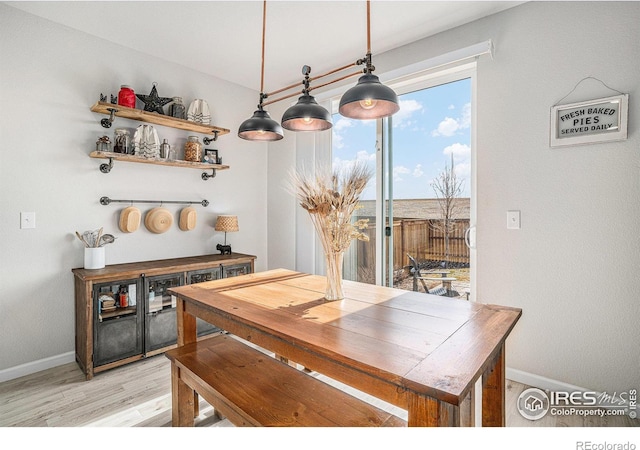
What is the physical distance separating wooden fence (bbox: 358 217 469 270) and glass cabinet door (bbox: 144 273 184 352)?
5.98ft

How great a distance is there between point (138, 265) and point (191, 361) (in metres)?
1.48

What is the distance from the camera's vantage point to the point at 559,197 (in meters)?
2.15

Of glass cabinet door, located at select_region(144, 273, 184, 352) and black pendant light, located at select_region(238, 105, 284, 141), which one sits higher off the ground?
black pendant light, located at select_region(238, 105, 284, 141)

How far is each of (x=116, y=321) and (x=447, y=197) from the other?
A: 276cm

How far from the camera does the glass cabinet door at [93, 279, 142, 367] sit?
2398 millimetres

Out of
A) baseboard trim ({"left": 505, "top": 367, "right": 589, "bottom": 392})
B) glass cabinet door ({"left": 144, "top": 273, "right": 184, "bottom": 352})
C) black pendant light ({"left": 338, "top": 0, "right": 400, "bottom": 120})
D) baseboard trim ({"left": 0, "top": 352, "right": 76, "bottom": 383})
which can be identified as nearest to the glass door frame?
baseboard trim ({"left": 505, "top": 367, "right": 589, "bottom": 392})

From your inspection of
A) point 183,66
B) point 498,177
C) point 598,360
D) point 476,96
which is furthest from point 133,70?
point 598,360

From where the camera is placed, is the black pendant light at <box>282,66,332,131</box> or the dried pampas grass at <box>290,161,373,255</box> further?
the black pendant light at <box>282,66,332,131</box>

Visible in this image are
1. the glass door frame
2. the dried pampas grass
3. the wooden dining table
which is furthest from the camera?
the glass door frame

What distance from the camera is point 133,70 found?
292 cm

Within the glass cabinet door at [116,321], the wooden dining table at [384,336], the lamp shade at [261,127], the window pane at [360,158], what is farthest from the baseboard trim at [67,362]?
the lamp shade at [261,127]

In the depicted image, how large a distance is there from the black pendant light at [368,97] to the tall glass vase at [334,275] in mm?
696

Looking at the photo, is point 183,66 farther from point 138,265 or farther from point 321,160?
point 138,265

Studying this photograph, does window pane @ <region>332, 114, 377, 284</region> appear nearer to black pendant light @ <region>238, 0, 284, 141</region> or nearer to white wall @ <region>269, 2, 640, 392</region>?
white wall @ <region>269, 2, 640, 392</region>
